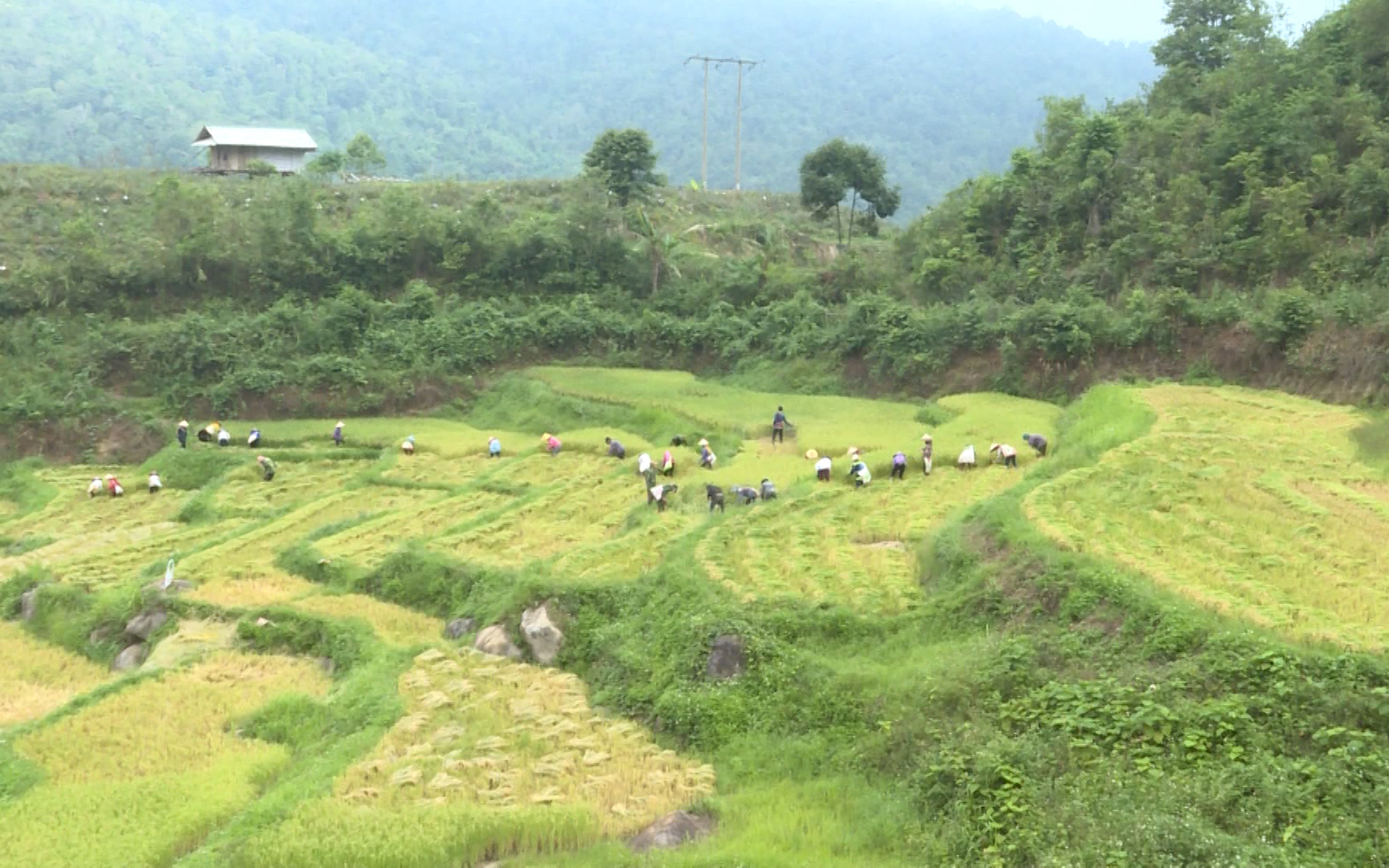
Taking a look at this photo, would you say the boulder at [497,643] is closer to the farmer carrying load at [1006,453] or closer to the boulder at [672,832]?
the boulder at [672,832]

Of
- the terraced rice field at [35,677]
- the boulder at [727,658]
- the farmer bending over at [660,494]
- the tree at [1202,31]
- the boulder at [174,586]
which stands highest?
the tree at [1202,31]

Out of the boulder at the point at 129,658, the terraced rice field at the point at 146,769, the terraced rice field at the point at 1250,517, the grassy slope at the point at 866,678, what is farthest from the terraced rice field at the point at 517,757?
the terraced rice field at the point at 1250,517

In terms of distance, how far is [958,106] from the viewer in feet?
344

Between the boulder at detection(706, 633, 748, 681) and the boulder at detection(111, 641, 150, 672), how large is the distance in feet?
33.8

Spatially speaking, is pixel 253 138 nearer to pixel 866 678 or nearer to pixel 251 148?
pixel 251 148

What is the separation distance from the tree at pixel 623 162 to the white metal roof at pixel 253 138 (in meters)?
17.6

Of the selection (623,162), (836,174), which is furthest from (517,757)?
(836,174)

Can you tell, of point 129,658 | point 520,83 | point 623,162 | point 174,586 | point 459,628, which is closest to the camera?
point 459,628

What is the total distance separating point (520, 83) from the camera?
388 feet

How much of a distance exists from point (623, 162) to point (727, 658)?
36.9m

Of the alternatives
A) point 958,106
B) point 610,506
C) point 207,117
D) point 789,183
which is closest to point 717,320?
point 610,506

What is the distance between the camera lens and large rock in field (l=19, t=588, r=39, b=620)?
21.3m

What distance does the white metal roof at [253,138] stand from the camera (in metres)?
55.7

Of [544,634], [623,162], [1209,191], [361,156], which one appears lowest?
[544,634]
